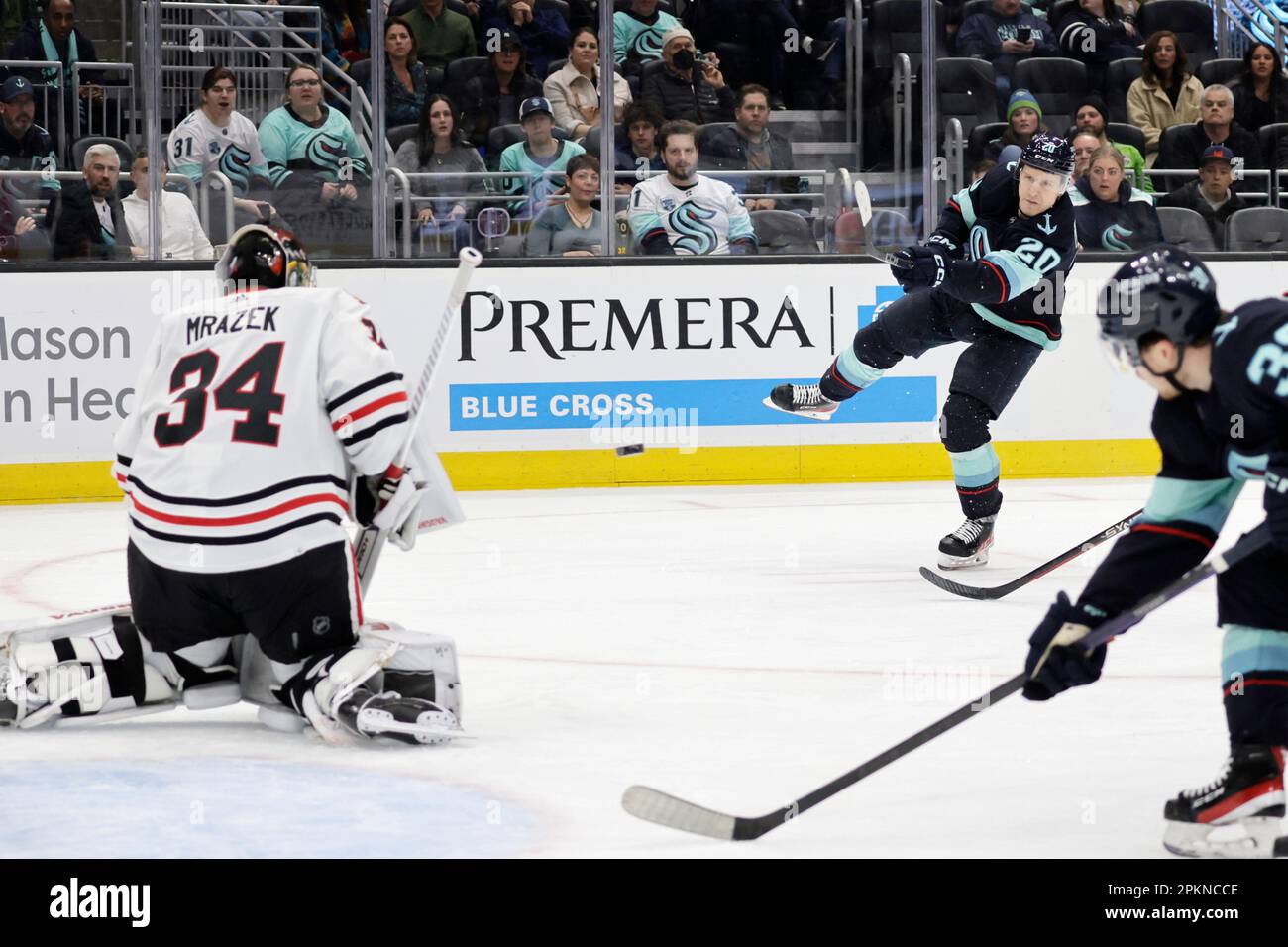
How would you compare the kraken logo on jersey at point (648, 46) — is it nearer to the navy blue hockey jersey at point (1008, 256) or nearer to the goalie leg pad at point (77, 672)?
the navy blue hockey jersey at point (1008, 256)

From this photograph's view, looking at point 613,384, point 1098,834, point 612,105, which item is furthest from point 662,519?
point 1098,834

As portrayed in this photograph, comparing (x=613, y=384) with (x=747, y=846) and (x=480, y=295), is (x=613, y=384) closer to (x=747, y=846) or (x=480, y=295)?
(x=480, y=295)

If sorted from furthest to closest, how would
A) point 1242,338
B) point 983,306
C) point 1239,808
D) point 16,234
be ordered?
point 16,234 < point 983,306 < point 1239,808 < point 1242,338

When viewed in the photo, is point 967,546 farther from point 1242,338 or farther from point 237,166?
point 237,166

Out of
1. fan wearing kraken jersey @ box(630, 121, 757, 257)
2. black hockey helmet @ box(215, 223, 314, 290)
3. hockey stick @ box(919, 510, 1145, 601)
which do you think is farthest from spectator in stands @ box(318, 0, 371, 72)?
black hockey helmet @ box(215, 223, 314, 290)

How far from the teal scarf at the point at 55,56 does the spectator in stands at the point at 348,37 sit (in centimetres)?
98

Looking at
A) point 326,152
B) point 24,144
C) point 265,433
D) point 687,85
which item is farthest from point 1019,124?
point 265,433

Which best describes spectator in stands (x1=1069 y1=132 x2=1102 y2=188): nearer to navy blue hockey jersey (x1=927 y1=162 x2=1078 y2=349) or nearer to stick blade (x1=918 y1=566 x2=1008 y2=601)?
navy blue hockey jersey (x1=927 y1=162 x2=1078 y2=349)

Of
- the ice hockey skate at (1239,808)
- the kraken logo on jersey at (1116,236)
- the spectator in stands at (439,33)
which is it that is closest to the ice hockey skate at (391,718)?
the ice hockey skate at (1239,808)

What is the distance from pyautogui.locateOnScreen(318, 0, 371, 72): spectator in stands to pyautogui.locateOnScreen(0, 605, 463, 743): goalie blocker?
4.59 metres

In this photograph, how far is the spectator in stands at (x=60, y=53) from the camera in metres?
7.18

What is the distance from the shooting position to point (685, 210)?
7691 mm

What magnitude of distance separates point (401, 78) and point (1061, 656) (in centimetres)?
557

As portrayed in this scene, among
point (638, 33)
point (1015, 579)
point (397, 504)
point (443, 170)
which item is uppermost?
point (638, 33)
